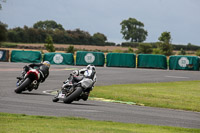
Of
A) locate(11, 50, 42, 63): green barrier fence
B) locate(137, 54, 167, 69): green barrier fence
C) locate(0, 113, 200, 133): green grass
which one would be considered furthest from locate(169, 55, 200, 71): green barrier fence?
locate(0, 113, 200, 133): green grass

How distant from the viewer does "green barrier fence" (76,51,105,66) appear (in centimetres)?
5284

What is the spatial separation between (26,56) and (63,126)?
143 feet

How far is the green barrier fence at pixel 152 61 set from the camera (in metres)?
52.5

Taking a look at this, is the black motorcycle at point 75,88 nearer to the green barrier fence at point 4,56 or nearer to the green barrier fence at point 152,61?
the green barrier fence at point 152,61

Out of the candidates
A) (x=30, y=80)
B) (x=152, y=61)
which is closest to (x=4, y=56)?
(x=152, y=61)

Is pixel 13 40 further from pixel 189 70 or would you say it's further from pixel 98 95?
pixel 98 95

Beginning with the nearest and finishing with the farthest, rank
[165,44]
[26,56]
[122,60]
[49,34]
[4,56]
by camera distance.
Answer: [122,60] < [26,56] < [4,56] < [165,44] < [49,34]

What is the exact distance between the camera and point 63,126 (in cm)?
1141

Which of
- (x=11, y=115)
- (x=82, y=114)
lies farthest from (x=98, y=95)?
(x=11, y=115)

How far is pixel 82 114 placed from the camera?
1510 cm

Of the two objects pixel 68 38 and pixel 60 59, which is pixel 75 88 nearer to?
pixel 60 59

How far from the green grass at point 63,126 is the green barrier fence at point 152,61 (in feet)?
130

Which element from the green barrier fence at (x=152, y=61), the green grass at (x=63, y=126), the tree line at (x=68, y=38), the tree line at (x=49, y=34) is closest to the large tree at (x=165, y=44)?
the tree line at (x=68, y=38)

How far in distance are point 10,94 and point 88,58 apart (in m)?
32.1
